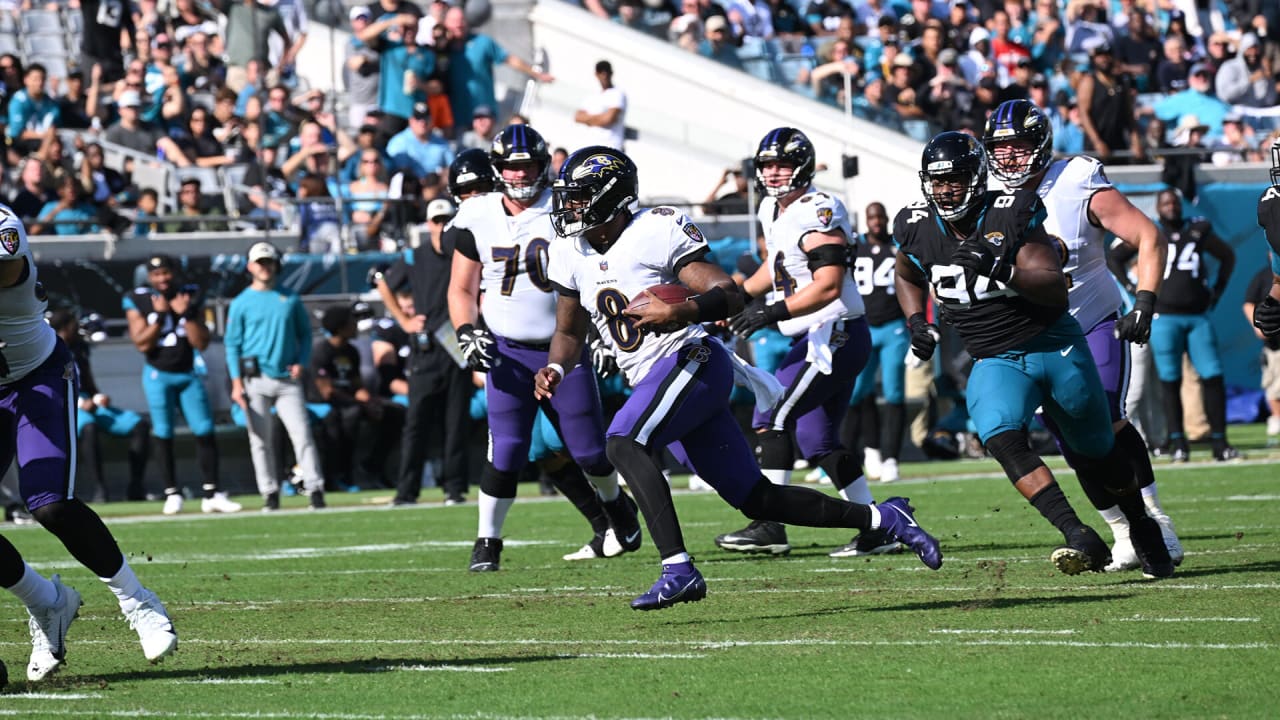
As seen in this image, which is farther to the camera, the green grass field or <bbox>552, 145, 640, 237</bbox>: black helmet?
<bbox>552, 145, 640, 237</bbox>: black helmet

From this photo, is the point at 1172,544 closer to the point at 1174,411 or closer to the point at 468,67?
the point at 1174,411

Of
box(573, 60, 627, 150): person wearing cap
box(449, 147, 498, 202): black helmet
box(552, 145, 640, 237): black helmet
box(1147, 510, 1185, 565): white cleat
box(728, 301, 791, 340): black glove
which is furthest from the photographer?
box(573, 60, 627, 150): person wearing cap

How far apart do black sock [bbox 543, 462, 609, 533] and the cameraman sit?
536cm

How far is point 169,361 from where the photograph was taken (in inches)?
562

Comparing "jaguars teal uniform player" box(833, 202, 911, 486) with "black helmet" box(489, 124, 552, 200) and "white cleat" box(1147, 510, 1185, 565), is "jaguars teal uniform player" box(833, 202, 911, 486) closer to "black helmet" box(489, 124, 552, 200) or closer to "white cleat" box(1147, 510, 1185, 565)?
"black helmet" box(489, 124, 552, 200)

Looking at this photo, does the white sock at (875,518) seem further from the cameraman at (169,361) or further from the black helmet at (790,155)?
the cameraman at (169,361)

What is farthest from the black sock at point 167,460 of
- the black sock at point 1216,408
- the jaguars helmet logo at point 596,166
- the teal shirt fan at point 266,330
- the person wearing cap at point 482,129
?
the jaguars helmet logo at point 596,166

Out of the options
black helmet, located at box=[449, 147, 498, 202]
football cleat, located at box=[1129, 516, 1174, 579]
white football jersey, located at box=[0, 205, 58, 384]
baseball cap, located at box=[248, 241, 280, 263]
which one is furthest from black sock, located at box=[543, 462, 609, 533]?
baseball cap, located at box=[248, 241, 280, 263]

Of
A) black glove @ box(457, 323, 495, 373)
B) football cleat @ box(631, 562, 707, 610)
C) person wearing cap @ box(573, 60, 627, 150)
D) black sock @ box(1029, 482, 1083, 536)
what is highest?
person wearing cap @ box(573, 60, 627, 150)

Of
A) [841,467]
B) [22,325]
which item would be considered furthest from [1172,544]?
[22,325]

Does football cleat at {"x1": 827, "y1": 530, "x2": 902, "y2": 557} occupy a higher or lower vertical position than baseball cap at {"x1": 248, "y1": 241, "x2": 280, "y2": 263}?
lower

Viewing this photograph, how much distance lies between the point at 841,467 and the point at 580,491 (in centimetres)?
129

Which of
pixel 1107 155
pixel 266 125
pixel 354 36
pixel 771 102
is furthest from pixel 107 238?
pixel 1107 155

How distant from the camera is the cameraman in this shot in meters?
14.2
